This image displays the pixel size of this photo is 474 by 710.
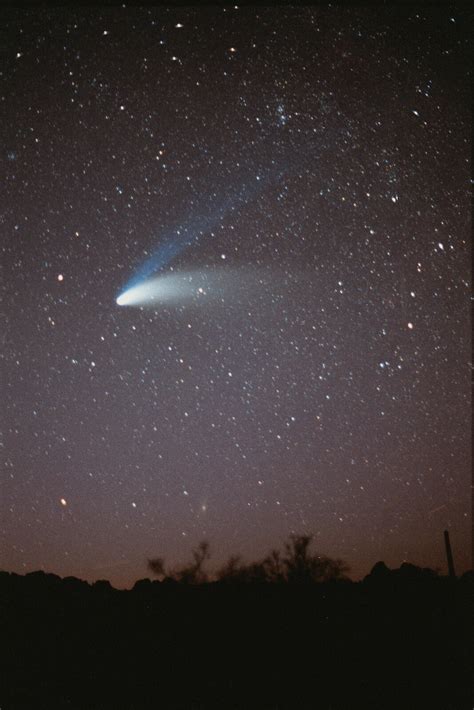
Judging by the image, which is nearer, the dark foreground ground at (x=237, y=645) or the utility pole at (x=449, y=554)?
the dark foreground ground at (x=237, y=645)

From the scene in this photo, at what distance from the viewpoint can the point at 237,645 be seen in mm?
7559

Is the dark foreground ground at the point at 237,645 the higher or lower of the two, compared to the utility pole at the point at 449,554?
lower

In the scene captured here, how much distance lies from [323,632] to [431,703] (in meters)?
2.30

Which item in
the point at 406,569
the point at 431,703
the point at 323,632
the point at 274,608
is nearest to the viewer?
the point at 431,703

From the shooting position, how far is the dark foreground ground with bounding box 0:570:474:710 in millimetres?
5988

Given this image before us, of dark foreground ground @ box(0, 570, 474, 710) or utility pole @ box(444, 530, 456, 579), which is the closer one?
dark foreground ground @ box(0, 570, 474, 710)

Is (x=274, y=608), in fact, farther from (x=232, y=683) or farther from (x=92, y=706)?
(x=92, y=706)

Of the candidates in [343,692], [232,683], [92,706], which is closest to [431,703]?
[343,692]

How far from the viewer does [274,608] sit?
888 cm

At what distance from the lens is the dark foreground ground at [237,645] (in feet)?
19.6

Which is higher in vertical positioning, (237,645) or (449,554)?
(449,554)

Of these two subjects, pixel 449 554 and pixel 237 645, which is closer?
pixel 237 645

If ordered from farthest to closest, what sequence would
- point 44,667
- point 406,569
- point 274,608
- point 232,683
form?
1. point 406,569
2. point 274,608
3. point 44,667
4. point 232,683

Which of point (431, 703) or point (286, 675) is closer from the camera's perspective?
point (431, 703)
